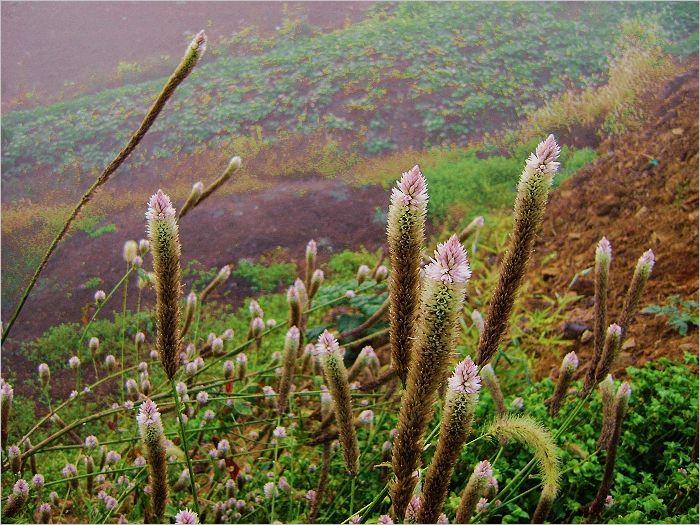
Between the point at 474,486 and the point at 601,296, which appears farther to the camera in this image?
the point at 601,296

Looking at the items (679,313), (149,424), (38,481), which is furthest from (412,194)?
(679,313)

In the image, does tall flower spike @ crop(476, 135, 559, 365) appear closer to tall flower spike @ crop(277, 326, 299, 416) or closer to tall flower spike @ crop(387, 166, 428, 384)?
tall flower spike @ crop(387, 166, 428, 384)

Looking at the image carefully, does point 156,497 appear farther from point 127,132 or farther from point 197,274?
point 127,132

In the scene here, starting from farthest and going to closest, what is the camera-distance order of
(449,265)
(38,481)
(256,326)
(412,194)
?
(256,326) < (38,481) < (412,194) < (449,265)

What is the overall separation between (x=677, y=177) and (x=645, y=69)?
2.96 feet

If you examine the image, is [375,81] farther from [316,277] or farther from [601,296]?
[601,296]

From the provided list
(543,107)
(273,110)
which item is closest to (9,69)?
(273,110)

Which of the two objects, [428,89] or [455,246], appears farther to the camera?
[428,89]

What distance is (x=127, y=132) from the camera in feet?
12.6

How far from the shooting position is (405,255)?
950mm

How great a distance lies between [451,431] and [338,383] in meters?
0.30

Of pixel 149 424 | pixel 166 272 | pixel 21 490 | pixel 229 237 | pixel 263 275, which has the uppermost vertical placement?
pixel 166 272

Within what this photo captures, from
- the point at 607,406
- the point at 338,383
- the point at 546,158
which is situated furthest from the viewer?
the point at 607,406

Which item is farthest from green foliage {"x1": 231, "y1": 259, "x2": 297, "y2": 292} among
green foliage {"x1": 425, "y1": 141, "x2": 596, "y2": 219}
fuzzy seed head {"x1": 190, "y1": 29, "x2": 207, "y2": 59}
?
fuzzy seed head {"x1": 190, "y1": 29, "x2": 207, "y2": 59}
